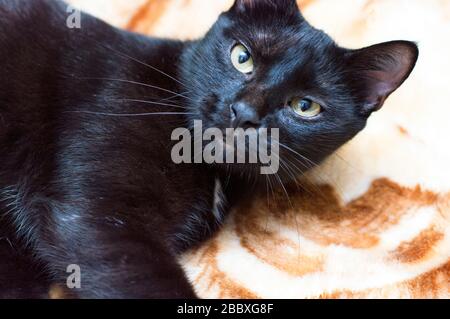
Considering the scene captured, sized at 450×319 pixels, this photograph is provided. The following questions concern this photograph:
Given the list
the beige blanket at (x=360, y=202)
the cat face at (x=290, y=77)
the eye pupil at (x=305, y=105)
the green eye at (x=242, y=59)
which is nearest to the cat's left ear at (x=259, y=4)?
the cat face at (x=290, y=77)

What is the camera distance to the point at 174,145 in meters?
1.57

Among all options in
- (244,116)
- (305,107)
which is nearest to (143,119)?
(244,116)

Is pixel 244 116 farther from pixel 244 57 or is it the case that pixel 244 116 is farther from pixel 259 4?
pixel 259 4

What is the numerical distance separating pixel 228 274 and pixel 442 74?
3.16 feet

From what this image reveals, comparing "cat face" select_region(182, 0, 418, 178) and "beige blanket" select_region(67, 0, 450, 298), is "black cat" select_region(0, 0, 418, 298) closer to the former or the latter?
"cat face" select_region(182, 0, 418, 178)

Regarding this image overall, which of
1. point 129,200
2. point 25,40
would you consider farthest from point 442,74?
point 25,40

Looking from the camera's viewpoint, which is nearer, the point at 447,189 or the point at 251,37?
the point at 251,37

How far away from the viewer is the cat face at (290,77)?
4.92 feet

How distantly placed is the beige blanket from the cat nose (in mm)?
366

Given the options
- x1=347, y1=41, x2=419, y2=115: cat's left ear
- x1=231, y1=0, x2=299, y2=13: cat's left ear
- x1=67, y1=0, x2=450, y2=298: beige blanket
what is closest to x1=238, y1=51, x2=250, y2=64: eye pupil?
x1=231, y1=0, x2=299, y2=13: cat's left ear

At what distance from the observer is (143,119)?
1.56 metres

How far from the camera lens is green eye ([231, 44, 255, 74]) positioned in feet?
5.11
